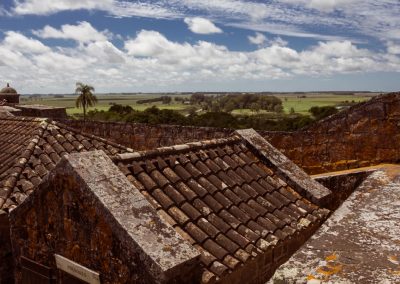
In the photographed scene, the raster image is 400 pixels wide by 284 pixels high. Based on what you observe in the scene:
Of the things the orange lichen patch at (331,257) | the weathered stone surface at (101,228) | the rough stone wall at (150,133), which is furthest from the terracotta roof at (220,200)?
the rough stone wall at (150,133)

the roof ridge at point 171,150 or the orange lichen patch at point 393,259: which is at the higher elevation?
the roof ridge at point 171,150

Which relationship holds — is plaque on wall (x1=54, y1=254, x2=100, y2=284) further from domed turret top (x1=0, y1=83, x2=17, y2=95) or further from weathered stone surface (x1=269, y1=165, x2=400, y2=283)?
domed turret top (x1=0, y1=83, x2=17, y2=95)

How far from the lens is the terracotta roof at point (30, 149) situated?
22.6 ft

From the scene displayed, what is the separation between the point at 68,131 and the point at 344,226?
24.5ft

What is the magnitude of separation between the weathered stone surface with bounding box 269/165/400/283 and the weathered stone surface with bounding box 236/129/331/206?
228 centimetres

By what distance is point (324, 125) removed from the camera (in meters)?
8.25

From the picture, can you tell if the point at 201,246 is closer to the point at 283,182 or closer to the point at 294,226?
the point at 294,226

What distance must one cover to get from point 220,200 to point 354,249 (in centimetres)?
255

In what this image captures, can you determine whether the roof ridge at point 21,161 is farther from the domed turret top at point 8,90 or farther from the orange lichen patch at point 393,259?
the domed turret top at point 8,90

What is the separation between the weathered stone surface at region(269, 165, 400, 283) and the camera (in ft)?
6.30

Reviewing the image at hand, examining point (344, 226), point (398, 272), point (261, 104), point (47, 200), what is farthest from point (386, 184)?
point (261, 104)

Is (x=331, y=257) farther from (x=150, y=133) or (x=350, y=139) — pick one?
(x=150, y=133)

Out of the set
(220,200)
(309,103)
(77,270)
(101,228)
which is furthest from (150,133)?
(309,103)

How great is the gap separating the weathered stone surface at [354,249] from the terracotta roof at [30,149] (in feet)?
18.1
